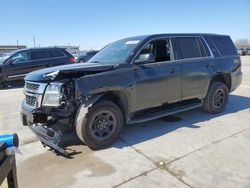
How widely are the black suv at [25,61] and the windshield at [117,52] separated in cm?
688

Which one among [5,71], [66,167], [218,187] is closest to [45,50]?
[5,71]

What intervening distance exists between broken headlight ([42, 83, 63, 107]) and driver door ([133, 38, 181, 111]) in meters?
1.43

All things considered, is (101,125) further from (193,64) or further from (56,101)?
(193,64)

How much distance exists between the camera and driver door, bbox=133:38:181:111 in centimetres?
453

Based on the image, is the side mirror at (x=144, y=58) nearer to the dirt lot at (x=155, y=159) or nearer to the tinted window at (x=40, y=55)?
the dirt lot at (x=155, y=159)

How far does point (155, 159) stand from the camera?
12.2ft

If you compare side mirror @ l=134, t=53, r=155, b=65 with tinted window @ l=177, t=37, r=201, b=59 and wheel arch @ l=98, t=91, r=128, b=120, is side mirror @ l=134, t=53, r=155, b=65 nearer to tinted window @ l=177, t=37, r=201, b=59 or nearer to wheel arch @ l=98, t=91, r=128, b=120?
wheel arch @ l=98, t=91, r=128, b=120

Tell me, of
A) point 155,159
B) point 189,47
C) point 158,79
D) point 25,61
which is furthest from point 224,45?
point 25,61

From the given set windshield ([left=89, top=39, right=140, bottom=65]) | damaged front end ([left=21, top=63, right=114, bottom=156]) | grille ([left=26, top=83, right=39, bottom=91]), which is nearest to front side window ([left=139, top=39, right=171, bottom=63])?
windshield ([left=89, top=39, right=140, bottom=65])

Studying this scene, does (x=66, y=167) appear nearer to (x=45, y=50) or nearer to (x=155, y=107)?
(x=155, y=107)

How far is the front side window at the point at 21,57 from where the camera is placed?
11.2 metres

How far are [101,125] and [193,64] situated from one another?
261cm

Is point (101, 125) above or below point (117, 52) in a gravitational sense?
below

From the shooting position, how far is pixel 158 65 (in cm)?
479
